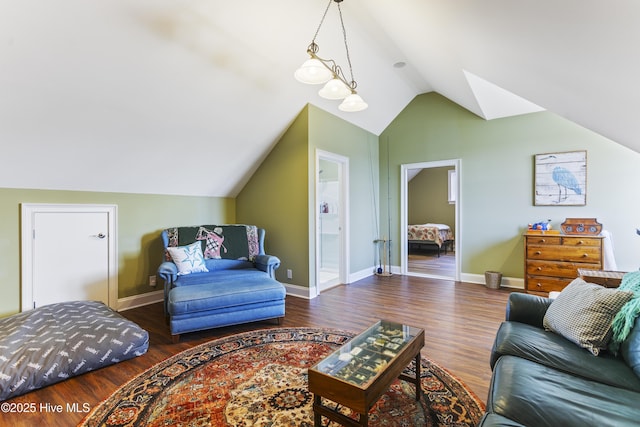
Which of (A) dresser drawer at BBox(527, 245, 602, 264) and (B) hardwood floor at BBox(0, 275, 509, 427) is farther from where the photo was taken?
(A) dresser drawer at BBox(527, 245, 602, 264)

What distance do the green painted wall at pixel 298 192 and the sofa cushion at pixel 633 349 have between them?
117 inches

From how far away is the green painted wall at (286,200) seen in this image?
3979 millimetres

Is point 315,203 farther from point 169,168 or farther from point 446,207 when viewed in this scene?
point 446,207

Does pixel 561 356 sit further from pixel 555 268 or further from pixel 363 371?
pixel 555 268

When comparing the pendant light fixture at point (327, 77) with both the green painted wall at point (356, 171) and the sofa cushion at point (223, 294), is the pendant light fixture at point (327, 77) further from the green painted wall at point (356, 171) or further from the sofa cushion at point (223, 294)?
the sofa cushion at point (223, 294)

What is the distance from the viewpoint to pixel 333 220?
4.95 meters

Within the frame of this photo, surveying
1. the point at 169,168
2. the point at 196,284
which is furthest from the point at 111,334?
the point at 169,168

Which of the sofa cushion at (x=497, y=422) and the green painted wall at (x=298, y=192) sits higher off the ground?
the green painted wall at (x=298, y=192)

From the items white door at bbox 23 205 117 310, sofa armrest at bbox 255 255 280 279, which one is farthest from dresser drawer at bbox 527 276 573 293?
white door at bbox 23 205 117 310

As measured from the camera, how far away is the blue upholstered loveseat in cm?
264

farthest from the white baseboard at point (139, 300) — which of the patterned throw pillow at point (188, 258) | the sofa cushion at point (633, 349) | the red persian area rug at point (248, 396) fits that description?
the sofa cushion at point (633, 349)

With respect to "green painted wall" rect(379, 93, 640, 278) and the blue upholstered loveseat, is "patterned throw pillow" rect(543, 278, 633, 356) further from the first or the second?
"green painted wall" rect(379, 93, 640, 278)

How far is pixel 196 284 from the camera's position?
3.02 metres

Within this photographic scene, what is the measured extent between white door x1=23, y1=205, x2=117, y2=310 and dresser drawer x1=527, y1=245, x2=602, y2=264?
5322mm
